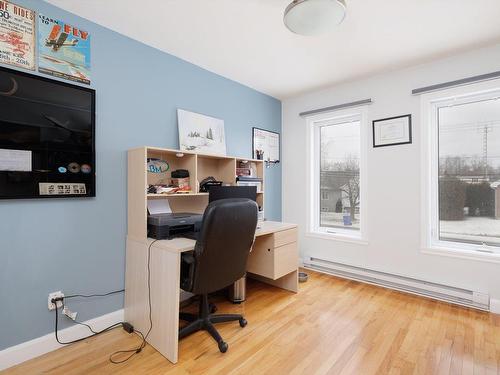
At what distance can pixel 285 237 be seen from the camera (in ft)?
8.59

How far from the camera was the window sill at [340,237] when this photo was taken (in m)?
3.09

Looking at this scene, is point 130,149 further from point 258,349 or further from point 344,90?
point 344,90

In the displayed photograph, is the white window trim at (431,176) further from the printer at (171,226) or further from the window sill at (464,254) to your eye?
the printer at (171,226)

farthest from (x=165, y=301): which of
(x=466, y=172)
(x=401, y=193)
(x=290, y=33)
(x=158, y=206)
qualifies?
→ (x=466, y=172)

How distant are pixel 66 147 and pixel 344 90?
116 inches

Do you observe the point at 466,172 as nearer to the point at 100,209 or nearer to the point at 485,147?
the point at 485,147

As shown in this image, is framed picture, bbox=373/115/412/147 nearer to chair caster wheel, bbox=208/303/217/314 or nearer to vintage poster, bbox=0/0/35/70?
chair caster wheel, bbox=208/303/217/314

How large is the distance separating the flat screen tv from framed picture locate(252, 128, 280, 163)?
1.90m

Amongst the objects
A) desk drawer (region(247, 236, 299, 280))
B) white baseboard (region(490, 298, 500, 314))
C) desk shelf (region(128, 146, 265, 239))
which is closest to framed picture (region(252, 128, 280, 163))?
desk shelf (region(128, 146, 265, 239))

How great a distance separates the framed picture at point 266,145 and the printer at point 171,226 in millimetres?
1511

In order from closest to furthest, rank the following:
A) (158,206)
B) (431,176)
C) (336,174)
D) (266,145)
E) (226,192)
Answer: (158,206)
(226,192)
(431,176)
(336,174)
(266,145)

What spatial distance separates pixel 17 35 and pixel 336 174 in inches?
129

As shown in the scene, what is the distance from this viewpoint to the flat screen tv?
1.62 meters

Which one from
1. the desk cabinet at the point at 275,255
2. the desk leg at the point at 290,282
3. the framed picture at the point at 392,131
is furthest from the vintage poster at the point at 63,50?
the framed picture at the point at 392,131
